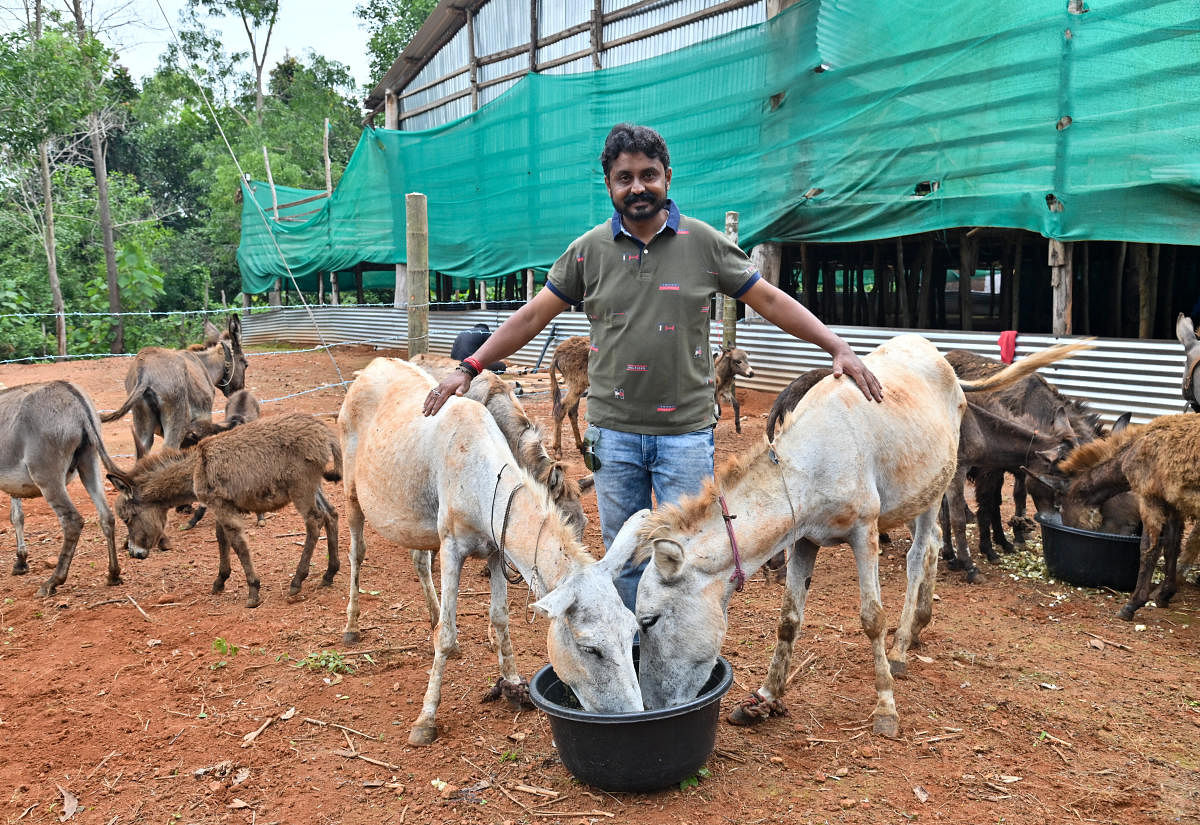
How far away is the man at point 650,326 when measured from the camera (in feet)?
11.1

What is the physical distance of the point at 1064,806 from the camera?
3.15 meters

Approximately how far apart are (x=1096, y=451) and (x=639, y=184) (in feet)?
13.8

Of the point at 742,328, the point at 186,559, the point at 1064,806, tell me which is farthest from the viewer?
the point at 742,328

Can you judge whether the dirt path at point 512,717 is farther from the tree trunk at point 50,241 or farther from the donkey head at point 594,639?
the tree trunk at point 50,241

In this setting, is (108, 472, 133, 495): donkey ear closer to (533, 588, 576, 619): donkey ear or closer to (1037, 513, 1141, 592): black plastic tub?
(533, 588, 576, 619): donkey ear

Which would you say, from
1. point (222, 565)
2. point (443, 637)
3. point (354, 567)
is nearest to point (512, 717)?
point (443, 637)

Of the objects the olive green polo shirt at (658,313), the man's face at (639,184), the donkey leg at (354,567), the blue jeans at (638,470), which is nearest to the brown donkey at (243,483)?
the donkey leg at (354,567)

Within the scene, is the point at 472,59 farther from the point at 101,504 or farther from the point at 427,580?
the point at 427,580

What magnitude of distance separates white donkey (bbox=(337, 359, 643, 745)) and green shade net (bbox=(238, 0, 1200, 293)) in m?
6.68

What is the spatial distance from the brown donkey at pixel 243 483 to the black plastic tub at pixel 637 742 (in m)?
3.30

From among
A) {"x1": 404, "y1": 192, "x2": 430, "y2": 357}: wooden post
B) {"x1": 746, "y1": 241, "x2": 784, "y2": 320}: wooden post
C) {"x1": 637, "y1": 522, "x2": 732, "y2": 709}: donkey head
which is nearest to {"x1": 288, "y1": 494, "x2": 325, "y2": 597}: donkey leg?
{"x1": 404, "y1": 192, "x2": 430, "y2": 357}: wooden post

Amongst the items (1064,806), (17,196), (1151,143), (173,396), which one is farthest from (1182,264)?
(17,196)

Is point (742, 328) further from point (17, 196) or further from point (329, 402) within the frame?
point (17, 196)

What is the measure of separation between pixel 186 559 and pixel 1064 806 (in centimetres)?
636
